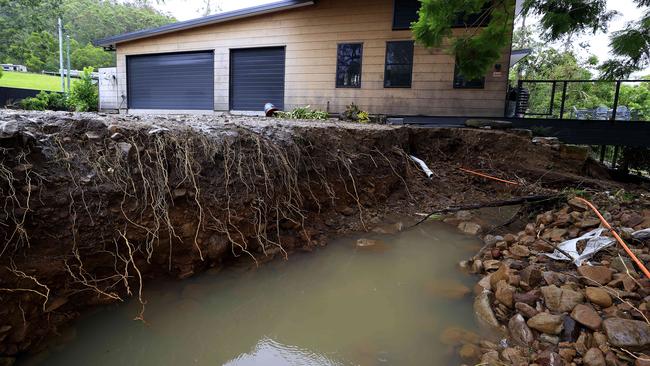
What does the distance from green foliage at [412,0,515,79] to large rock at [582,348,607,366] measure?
3.95 meters

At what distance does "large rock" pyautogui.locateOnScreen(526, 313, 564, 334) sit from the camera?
8.18 feet

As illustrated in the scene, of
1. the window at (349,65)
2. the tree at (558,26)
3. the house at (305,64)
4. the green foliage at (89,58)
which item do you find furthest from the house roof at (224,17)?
the green foliage at (89,58)

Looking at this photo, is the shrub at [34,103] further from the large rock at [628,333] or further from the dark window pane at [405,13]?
the large rock at [628,333]

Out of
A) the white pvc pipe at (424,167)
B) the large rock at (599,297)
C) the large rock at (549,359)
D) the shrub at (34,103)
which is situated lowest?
the large rock at (549,359)

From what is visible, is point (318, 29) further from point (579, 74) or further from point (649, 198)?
point (579, 74)

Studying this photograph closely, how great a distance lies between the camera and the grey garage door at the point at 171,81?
1090 cm

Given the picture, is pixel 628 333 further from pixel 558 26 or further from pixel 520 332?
A: pixel 558 26

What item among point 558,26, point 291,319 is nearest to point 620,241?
point 558,26

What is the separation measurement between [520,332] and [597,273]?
0.88 metres

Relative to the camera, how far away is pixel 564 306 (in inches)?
103

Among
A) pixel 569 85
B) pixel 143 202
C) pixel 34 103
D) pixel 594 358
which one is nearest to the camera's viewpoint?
pixel 594 358

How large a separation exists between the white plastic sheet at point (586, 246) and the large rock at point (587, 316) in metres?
0.70

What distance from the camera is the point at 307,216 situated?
14.8 ft

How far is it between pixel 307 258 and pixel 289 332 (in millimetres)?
1255
